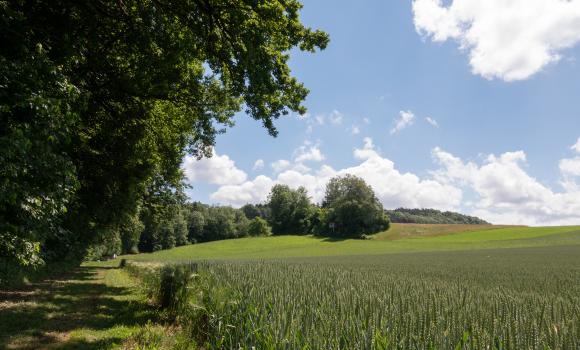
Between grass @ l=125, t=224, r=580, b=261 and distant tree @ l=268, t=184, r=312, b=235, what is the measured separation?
108ft

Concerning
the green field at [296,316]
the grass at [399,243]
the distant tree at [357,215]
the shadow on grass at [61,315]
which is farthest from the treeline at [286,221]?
the green field at [296,316]

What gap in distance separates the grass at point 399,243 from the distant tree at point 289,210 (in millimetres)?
32903

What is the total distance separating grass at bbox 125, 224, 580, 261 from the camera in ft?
210

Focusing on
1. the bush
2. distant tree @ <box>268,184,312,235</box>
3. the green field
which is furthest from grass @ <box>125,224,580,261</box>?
the bush

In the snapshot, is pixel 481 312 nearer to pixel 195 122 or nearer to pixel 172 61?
pixel 172 61

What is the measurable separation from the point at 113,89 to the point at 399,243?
67.1m

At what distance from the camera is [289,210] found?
134 metres

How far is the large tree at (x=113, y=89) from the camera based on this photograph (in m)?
7.75

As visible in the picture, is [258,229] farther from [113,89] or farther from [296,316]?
[296,316]

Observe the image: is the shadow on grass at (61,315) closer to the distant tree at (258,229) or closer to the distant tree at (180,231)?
the distant tree at (180,231)

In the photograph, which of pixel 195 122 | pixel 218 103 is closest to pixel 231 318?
pixel 218 103

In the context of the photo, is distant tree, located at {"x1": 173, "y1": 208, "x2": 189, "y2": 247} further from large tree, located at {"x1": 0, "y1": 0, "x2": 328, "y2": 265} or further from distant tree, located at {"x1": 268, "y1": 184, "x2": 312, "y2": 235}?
large tree, located at {"x1": 0, "y1": 0, "x2": 328, "y2": 265}

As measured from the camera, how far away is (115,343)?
9.05 metres

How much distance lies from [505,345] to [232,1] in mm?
10601
